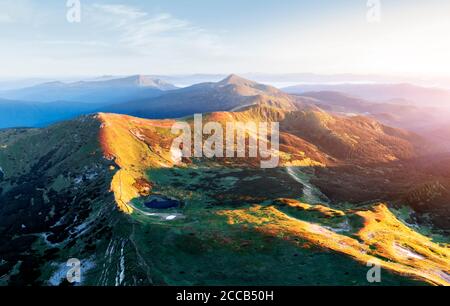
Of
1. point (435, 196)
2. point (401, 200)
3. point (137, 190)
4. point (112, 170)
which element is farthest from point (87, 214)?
point (435, 196)

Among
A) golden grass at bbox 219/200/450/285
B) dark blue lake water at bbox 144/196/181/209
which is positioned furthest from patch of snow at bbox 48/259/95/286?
dark blue lake water at bbox 144/196/181/209

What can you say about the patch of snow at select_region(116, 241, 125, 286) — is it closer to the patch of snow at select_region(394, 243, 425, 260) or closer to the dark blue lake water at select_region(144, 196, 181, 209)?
the dark blue lake water at select_region(144, 196, 181, 209)

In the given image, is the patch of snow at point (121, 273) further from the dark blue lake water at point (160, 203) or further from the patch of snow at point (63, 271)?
the dark blue lake water at point (160, 203)

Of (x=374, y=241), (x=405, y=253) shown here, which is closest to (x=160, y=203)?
(x=374, y=241)

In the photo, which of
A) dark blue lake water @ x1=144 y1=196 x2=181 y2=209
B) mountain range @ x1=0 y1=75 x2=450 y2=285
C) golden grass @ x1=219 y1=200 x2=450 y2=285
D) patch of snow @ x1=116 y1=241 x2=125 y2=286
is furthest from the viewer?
dark blue lake water @ x1=144 y1=196 x2=181 y2=209

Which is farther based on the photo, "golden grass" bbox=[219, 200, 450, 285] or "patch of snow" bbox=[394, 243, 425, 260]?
"patch of snow" bbox=[394, 243, 425, 260]

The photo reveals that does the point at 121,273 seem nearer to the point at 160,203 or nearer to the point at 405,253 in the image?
the point at 160,203

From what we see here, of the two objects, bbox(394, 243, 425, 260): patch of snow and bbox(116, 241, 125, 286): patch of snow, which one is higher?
bbox(116, 241, 125, 286): patch of snow

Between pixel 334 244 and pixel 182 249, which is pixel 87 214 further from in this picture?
pixel 334 244

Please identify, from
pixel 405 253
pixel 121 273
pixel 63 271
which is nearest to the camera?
pixel 121 273

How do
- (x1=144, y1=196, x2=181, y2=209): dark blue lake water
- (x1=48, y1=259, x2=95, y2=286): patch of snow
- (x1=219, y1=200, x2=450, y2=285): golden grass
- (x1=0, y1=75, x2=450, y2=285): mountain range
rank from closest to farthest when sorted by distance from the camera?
(x1=0, y1=75, x2=450, y2=285): mountain range, (x1=219, y1=200, x2=450, y2=285): golden grass, (x1=48, y1=259, x2=95, y2=286): patch of snow, (x1=144, y1=196, x2=181, y2=209): dark blue lake water

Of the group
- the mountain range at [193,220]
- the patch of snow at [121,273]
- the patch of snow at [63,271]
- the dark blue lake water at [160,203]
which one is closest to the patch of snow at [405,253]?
the mountain range at [193,220]
